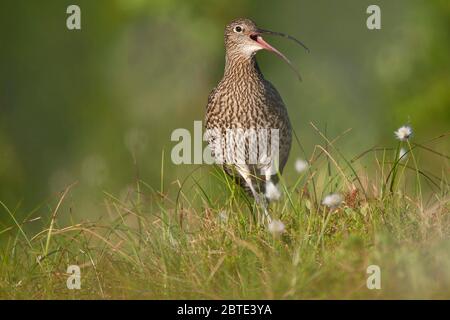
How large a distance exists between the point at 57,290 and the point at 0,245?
1006 millimetres

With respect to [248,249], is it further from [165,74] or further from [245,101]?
[165,74]

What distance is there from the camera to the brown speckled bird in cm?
802

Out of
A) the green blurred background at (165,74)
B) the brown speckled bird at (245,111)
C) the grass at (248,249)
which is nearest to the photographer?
the grass at (248,249)

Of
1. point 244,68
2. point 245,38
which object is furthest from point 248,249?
point 245,38

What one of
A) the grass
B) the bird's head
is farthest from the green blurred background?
the grass

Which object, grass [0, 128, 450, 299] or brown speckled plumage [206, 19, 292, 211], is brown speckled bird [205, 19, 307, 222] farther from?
grass [0, 128, 450, 299]

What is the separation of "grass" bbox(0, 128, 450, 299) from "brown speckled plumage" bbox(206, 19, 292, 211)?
114cm

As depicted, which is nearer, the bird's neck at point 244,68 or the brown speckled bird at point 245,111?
the brown speckled bird at point 245,111

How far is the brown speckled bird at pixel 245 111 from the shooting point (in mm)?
8023

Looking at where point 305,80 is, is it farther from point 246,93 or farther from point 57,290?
point 57,290

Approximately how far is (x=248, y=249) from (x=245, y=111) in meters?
2.43

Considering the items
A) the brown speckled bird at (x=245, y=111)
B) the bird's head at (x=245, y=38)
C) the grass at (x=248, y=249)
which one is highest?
the bird's head at (x=245, y=38)

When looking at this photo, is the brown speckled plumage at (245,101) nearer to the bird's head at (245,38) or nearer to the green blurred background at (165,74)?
the bird's head at (245,38)

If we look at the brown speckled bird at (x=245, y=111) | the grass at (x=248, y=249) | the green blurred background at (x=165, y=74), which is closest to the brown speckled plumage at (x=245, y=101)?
the brown speckled bird at (x=245, y=111)
